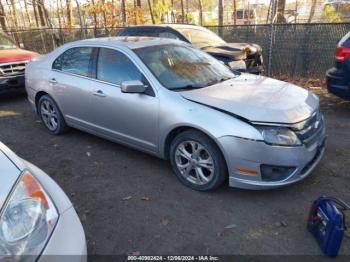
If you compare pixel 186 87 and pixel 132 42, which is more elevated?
pixel 132 42

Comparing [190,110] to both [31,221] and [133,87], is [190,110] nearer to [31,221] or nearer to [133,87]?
[133,87]

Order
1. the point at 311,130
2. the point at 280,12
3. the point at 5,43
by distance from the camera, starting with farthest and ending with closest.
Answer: the point at 280,12 < the point at 5,43 < the point at 311,130

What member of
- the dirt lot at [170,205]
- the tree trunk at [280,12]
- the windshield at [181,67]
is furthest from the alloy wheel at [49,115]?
the tree trunk at [280,12]

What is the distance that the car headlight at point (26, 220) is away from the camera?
64.3 inches

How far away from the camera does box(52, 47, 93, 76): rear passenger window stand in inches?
184

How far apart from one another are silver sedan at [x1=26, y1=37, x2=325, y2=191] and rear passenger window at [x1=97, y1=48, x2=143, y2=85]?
13 millimetres

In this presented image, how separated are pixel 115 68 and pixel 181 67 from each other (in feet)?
2.76

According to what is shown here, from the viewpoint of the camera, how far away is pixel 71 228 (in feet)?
6.30

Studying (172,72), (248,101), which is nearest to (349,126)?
(248,101)

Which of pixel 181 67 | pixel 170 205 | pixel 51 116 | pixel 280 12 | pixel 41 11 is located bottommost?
pixel 170 205

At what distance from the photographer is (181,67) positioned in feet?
13.6

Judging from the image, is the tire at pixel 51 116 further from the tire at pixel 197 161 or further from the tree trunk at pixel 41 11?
the tree trunk at pixel 41 11

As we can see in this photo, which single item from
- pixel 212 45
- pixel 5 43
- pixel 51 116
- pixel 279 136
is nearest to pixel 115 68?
pixel 51 116

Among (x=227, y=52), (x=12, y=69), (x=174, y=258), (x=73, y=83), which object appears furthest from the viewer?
(x=12, y=69)
